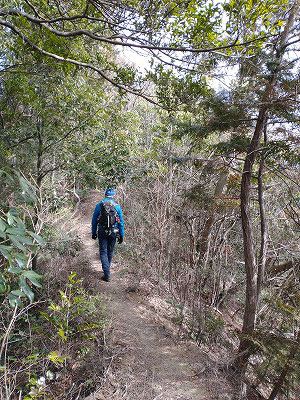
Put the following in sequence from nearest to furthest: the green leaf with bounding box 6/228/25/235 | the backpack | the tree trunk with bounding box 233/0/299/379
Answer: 1. the green leaf with bounding box 6/228/25/235
2. the tree trunk with bounding box 233/0/299/379
3. the backpack

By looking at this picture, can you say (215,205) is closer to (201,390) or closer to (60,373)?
(201,390)

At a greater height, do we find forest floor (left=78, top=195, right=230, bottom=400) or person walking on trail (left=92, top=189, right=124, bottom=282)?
person walking on trail (left=92, top=189, right=124, bottom=282)

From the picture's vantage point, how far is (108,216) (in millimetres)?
4969

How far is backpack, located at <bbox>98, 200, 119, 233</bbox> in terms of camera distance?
196 inches

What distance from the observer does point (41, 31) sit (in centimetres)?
333

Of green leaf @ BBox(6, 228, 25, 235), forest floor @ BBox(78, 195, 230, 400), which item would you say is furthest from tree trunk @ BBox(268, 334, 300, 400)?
green leaf @ BBox(6, 228, 25, 235)

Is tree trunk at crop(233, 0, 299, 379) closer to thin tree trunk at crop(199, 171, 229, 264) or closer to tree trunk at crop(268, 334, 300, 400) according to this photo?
tree trunk at crop(268, 334, 300, 400)

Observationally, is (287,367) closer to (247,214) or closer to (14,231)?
(247,214)

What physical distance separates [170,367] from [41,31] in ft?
16.2

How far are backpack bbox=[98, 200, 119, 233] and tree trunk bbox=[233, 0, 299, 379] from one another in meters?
2.50

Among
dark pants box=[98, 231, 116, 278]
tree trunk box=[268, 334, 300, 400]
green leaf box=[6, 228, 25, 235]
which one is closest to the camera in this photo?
green leaf box=[6, 228, 25, 235]

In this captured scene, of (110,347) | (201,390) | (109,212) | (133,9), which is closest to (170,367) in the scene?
(201,390)

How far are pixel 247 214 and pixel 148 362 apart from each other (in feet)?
9.75

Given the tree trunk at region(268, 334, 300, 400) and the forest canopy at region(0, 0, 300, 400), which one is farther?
the tree trunk at region(268, 334, 300, 400)
